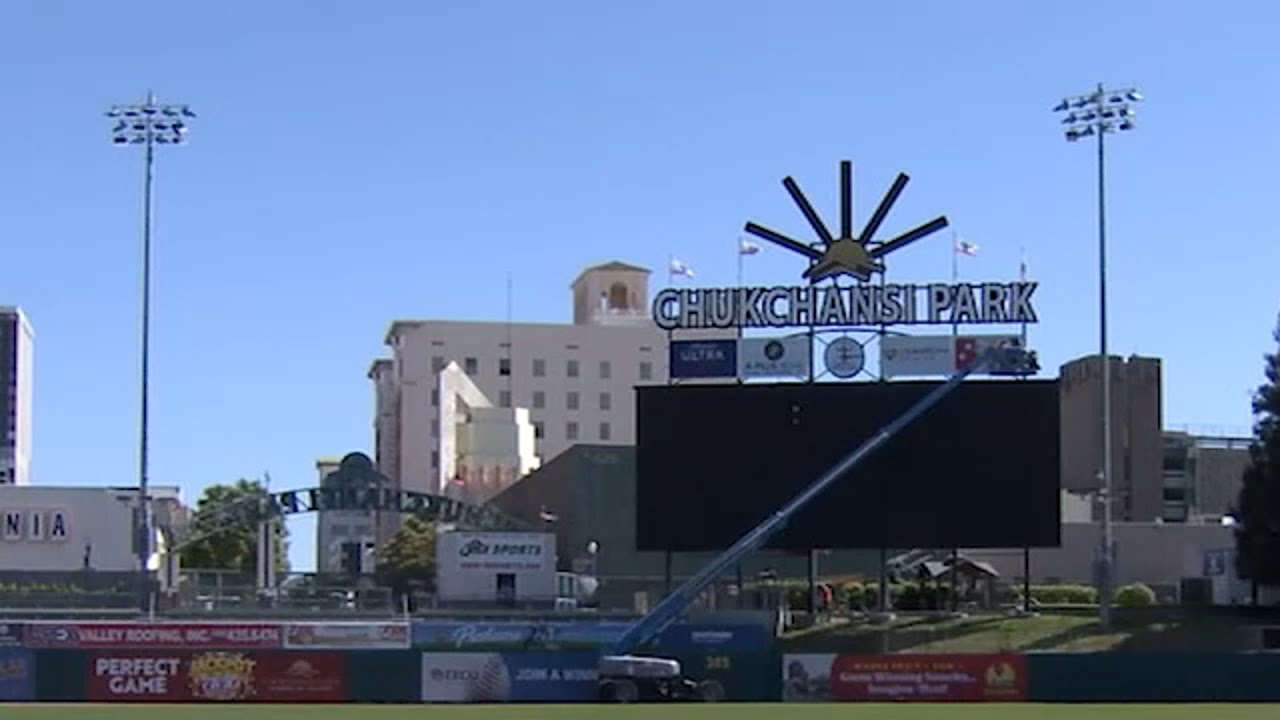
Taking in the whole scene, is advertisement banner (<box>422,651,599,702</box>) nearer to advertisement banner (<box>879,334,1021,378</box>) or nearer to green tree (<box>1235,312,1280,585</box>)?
advertisement banner (<box>879,334,1021,378</box>)

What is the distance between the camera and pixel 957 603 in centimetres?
Answer: 8138

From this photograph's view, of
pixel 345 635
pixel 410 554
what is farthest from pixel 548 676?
pixel 410 554

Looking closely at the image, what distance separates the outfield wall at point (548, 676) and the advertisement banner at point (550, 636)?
12.5 ft

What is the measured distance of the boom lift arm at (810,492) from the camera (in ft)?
229

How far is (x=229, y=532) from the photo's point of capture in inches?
4877

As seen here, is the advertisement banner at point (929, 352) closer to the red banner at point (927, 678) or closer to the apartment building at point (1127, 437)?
the red banner at point (927, 678)

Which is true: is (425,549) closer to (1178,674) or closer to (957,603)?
(957,603)

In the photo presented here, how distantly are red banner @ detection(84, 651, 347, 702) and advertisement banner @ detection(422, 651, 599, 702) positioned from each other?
2710 millimetres

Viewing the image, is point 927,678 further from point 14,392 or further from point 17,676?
point 14,392

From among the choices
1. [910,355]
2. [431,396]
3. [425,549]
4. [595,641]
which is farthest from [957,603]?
[431,396]

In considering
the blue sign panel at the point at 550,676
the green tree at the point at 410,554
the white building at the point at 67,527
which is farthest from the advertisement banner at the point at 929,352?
the green tree at the point at 410,554

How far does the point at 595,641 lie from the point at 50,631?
16892mm

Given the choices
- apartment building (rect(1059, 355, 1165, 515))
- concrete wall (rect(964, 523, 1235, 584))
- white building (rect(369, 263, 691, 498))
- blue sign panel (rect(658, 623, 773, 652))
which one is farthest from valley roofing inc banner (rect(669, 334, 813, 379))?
white building (rect(369, 263, 691, 498))

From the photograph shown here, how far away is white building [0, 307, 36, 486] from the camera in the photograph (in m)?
180
